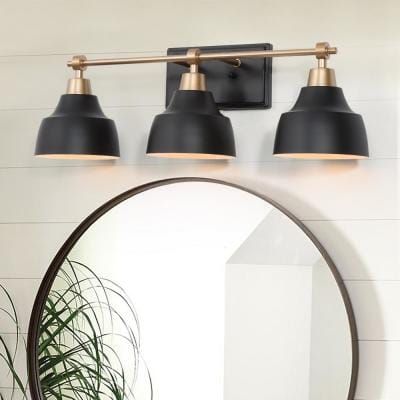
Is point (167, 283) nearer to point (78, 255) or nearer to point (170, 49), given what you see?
point (78, 255)

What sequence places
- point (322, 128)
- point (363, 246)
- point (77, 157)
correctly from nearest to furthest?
point (322, 128), point (363, 246), point (77, 157)

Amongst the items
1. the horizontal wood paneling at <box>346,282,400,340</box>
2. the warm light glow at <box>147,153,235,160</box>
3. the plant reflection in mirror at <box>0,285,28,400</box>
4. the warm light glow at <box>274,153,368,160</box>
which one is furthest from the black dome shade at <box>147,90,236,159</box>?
the plant reflection in mirror at <box>0,285,28,400</box>

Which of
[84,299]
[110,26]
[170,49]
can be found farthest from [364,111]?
[84,299]

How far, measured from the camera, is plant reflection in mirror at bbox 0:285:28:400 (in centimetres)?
185

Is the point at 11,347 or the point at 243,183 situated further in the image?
the point at 11,347

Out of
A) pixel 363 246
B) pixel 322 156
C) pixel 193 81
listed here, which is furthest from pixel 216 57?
pixel 363 246

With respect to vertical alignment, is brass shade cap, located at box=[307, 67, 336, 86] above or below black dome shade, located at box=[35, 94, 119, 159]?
above

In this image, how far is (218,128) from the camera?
64.2 inches

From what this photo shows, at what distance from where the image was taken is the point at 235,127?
1.75 metres

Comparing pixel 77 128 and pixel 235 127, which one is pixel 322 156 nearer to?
pixel 235 127

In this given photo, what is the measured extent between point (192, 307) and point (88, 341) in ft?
0.77

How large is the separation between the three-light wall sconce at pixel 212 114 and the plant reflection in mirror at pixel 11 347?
1.17 feet

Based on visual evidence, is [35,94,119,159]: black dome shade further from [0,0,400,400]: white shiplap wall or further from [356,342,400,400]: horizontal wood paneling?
[356,342,400,400]: horizontal wood paneling

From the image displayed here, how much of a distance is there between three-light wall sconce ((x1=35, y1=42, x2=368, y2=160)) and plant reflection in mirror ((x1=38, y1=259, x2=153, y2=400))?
0.90 ft
